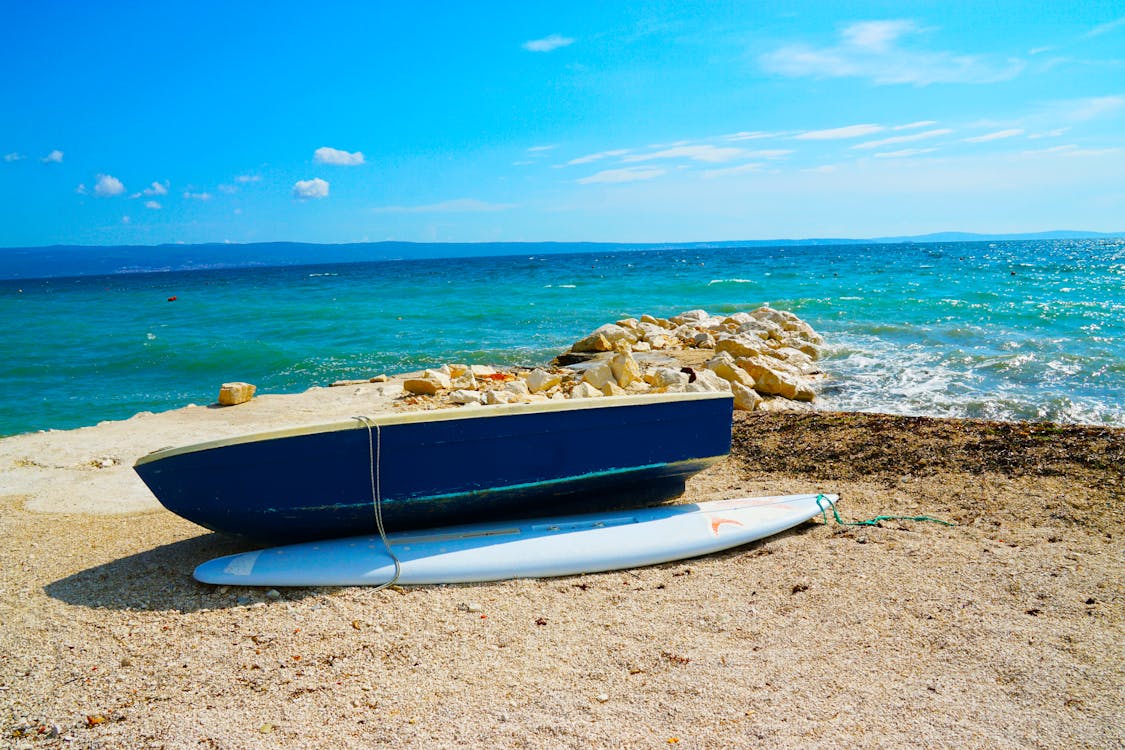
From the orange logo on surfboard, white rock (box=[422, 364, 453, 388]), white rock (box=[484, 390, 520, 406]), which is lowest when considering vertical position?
the orange logo on surfboard

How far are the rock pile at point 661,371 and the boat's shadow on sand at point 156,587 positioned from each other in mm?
4663

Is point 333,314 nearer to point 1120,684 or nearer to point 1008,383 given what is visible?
point 1008,383

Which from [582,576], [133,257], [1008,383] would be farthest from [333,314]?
[133,257]

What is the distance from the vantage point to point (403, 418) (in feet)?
14.7

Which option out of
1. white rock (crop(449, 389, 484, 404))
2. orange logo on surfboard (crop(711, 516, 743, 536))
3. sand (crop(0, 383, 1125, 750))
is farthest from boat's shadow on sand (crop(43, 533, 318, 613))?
white rock (crop(449, 389, 484, 404))

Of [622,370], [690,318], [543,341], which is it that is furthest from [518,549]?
[690,318]

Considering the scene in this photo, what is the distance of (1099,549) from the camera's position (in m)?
4.55

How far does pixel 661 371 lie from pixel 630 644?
Result: 24.7 feet

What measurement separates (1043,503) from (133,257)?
21080 centimetres

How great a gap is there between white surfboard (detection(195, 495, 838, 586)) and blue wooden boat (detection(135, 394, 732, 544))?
196 mm

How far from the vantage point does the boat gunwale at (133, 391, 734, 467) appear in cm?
433

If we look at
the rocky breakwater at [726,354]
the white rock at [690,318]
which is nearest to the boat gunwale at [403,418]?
the rocky breakwater at [726,354]

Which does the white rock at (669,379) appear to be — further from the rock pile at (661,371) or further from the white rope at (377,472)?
the white rope at (377,472)

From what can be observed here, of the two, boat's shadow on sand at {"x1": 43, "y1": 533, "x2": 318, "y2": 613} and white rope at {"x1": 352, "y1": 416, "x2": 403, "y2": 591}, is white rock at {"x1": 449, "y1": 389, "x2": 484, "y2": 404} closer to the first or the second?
boat's shadow on sand at {"x1": 43, "y1": 533, "x2": 318, "y2": 613}
